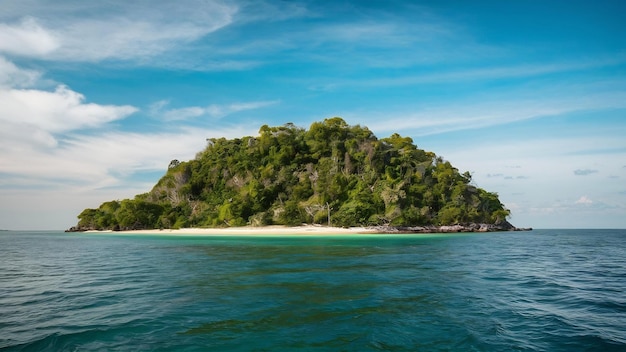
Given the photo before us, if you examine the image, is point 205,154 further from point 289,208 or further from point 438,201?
point 438,201

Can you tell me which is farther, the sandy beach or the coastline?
the coastline

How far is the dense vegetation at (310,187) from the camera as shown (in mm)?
79375

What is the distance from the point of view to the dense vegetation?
260 ft

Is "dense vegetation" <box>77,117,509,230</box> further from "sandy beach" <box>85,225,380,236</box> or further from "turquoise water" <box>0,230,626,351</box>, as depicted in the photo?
"turquoise water" <box>0,230,626,351</box>

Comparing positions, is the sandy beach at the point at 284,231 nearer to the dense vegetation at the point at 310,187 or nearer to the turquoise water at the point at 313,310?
the dense vegetation at the point at 310,187

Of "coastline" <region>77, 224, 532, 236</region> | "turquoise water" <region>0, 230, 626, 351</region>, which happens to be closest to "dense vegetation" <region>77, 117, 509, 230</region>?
"coastline" <region>77, 224, 532, 236</region>

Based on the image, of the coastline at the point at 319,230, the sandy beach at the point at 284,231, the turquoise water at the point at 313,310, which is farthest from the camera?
the coastline at the point at 319,230

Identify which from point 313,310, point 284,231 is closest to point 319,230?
point 284,231

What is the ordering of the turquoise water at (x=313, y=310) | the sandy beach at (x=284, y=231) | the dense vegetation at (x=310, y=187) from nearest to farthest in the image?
the turquoise water at (x=313, y=310), the sandy beach at (x=284, y=231), the dense vegetation at (x=310, y=187)

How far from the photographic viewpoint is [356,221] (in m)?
75.2

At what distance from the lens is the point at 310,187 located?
3415 inches

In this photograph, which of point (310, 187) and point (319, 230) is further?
point (310, 187)

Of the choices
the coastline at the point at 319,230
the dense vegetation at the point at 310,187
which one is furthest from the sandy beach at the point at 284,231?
the dense vegetation at the point at 310,187

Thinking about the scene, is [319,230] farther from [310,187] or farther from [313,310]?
[313,310]
